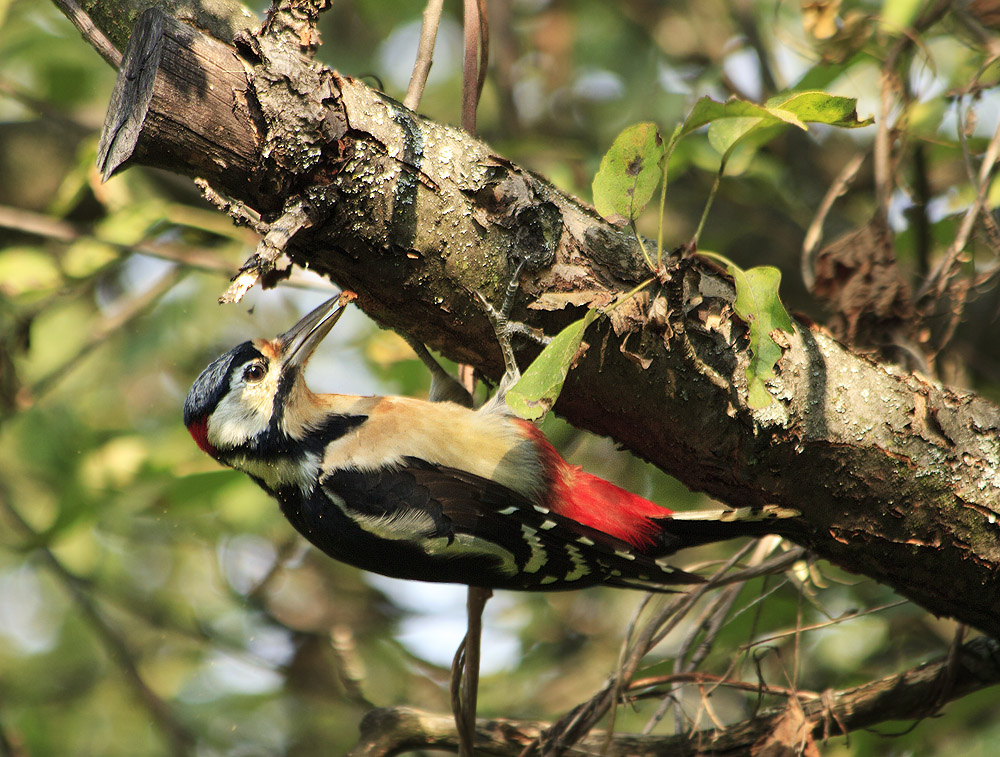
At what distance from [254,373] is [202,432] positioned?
1.03 feet

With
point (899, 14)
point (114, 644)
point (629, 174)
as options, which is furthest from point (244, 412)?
point (899, 14)

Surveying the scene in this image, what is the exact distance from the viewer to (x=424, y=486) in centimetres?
293

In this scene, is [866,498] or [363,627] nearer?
[866,498]

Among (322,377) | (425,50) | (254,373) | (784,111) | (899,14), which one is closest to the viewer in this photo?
(784,111)

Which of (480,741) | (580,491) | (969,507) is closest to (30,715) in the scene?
(480,741)

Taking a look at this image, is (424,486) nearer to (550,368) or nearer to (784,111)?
(550,368)

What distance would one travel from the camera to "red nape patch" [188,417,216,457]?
319cm

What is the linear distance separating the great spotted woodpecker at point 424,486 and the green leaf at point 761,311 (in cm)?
97

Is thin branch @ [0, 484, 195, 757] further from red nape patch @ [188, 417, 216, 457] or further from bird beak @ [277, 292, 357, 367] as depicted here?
bird beak @ [277, 292, 357, 367]

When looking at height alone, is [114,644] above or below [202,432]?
below

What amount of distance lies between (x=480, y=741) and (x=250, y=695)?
291cm

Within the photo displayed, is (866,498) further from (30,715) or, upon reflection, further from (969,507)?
(30,715)

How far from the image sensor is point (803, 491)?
7.66 feet

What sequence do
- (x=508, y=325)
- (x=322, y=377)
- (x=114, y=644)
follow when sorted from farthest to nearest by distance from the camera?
(x=322, y=377) < (x=114, y=644) < (x=508, y=325)
